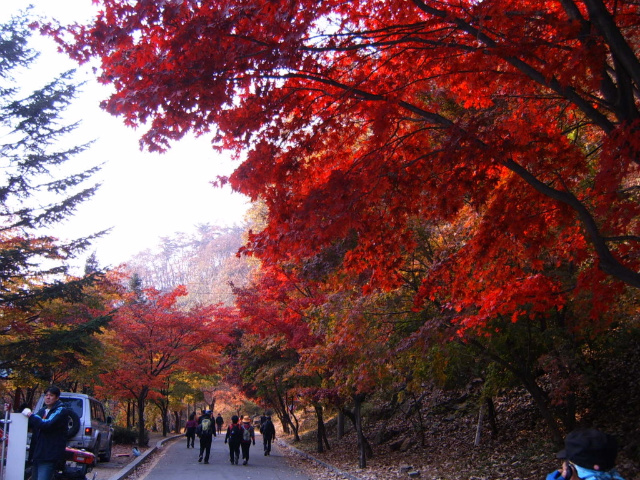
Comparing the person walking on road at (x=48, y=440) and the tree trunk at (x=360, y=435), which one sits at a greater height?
the person walking on road at (x=48, y=440)

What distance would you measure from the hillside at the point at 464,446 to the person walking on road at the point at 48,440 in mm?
8075

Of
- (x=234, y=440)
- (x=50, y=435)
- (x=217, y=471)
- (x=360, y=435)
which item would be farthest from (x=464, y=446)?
(x=50, y=435)

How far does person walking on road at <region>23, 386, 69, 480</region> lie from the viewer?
6.48 meters

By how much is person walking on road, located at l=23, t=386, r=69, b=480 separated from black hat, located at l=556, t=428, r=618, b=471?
5.90 meters

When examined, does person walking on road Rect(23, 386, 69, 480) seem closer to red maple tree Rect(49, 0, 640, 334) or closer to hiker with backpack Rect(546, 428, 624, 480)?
red maple tree Rect(49, 0, 640, 334)

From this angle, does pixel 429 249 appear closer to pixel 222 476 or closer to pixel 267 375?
pixel 222 476

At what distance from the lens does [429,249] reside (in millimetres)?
10992

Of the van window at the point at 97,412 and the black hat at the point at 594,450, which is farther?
the van window at the point at 97,412

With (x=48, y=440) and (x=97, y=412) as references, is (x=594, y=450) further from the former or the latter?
(x=97, y=412)

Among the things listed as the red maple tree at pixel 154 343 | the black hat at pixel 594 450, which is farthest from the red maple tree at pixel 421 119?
the red maple tree at pixel 154 343

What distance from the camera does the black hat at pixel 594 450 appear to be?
3.15 m

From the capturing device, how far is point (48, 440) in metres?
6.57

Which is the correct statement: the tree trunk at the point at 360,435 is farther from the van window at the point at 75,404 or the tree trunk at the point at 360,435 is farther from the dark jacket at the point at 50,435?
the dark jacket at the point at 50,435

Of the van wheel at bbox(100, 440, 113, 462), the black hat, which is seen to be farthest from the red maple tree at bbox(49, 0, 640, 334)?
the van wheel at bbox(100, 440, 113, 462)
